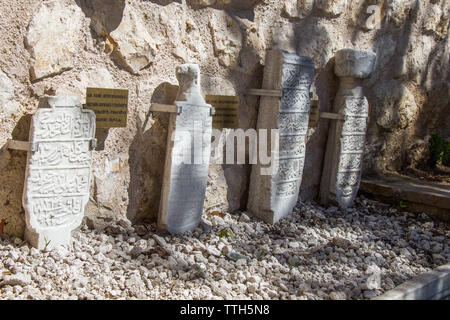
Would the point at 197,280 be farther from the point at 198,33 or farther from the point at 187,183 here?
the point at 198,33

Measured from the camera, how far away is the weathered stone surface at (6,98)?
2.50 m

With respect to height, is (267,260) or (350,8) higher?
(350,8)

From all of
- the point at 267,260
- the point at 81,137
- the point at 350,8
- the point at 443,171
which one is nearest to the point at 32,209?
the point at 81,137

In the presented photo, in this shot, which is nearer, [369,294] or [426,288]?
[369,294]

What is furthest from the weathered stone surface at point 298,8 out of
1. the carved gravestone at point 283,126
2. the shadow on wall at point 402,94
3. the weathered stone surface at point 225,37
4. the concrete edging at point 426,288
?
the concrete edging at point 426,288

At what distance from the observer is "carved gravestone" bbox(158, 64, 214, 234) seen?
119 inches

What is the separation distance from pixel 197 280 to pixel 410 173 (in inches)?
123

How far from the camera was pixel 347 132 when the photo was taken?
13.3ft

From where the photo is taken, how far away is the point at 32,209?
2.56m

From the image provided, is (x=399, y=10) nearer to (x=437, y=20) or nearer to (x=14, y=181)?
(x=437, y=20)

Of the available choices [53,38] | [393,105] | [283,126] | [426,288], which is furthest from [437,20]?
[53,38]

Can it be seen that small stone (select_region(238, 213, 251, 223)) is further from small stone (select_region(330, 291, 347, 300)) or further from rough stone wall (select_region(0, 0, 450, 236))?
small stone (select_region(330, 291, 347, 300))

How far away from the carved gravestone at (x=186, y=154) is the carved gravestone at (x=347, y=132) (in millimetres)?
1313

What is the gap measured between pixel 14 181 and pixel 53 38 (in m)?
0.75
